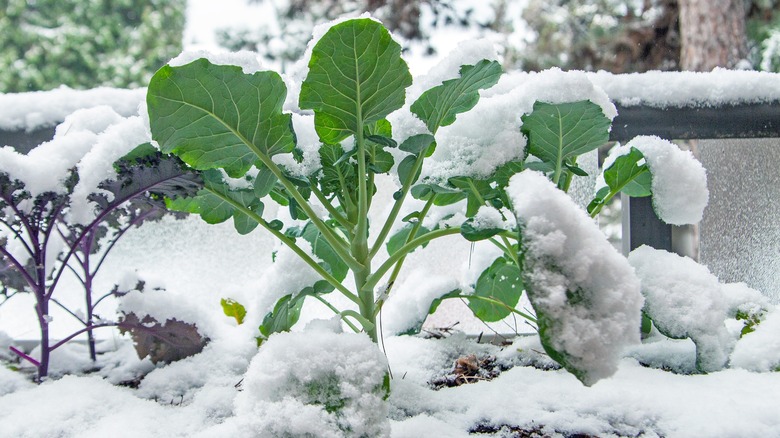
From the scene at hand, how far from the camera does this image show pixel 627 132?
0.84 meters

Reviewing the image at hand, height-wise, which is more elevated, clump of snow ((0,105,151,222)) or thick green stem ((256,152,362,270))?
clump of snow ((0,105,151,222))

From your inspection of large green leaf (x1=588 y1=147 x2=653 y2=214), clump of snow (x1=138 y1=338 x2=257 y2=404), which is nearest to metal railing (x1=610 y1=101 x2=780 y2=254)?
large green leaf (x1=588 y1=147 x2=653 y2=214)

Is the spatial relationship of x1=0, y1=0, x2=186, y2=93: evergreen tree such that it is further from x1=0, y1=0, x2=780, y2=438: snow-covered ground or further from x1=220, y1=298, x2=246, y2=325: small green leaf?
x1=0, y1=0, x2=780, y2=438: snow-covered ground

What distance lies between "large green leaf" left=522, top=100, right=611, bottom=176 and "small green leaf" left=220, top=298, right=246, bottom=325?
53cm

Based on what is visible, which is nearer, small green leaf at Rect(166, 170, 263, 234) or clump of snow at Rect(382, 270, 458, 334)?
small green leaf at Rect(166, 170, 263, 234)

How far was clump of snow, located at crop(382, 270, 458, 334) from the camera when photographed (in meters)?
0.69

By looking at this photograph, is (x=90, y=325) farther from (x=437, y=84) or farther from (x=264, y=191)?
(x=437, y=84)

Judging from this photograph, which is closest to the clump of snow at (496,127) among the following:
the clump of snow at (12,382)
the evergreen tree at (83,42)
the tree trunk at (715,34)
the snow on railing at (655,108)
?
the snow on railing at (655,108)

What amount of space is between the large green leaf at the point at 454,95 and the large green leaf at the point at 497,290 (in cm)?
24

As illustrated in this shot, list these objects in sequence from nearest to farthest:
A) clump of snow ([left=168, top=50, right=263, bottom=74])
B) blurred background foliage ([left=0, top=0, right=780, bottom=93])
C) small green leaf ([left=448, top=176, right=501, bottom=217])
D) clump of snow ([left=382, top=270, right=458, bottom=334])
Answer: clump of snow ([left=168, top=50, right=263, bottom=74]) → small green leaf ([left=448, top=176, right=501, bottom=217]) → clump of snow ([left=382, top=270, right=458, bottom=334]) → blurred background foliage ([left=0, top=0, right=780, bottom=93])

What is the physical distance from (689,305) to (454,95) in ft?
1.06

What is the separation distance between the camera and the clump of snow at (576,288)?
0.35 m

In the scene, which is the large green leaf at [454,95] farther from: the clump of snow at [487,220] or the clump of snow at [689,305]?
the clump of snow at [689,305]

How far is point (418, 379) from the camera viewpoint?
59cm
